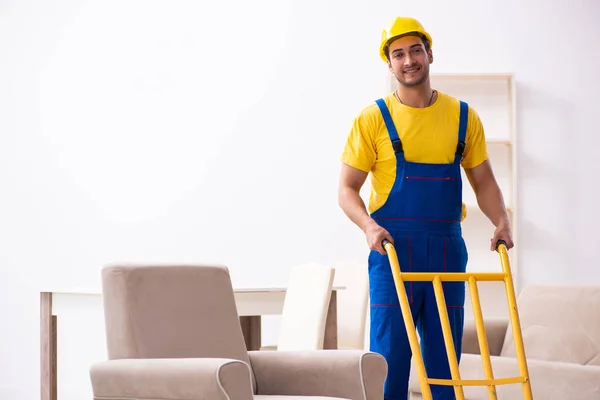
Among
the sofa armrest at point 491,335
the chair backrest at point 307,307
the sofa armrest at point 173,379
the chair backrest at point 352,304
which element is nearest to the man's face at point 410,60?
Answer: the sofa armrest at point 173,379

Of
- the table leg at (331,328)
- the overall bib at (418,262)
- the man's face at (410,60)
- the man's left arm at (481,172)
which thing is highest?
the man's face at (410,60)

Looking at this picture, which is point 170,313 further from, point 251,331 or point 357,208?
point 251,331

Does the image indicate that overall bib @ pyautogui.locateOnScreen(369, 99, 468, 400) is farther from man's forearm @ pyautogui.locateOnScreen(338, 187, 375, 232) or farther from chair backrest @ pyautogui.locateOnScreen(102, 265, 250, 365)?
chair backrest @ pyautogui.locateOnScreen(102, 265, 250, 365)

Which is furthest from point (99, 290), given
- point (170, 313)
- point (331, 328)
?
point (170, 313)

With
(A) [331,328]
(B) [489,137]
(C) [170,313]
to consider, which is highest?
(B) [489,137]

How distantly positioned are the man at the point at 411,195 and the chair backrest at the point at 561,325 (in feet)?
4.84

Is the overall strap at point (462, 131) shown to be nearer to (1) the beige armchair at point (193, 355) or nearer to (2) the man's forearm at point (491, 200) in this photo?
(2) the man's forearm at point (491, 200)

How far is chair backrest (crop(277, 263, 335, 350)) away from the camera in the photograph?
135 inches

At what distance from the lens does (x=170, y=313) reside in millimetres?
2633

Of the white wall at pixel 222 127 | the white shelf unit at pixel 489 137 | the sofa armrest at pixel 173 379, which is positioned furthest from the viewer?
the white wall at pixel 222 127

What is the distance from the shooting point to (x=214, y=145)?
18.3 ft

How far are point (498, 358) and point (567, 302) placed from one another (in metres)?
0.53

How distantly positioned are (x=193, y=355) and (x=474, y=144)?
1030 mm

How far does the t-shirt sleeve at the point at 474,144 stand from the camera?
2553mm
